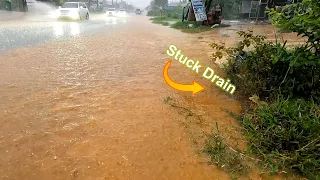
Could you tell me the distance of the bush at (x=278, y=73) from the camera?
391cm

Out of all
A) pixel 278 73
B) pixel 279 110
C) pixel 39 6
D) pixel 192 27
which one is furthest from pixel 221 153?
pixel 39 6

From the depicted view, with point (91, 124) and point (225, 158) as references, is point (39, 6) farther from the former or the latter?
point (225, 158)

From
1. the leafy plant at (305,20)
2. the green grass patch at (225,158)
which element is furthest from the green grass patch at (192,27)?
the green grass patch at (225,158)

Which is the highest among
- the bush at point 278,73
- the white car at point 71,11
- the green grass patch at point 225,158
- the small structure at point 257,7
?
the small structure at point 257,7

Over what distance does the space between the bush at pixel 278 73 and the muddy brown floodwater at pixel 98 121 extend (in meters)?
0.50

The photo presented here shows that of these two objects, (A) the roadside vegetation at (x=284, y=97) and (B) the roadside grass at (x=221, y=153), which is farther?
(A) the roadside vegetation at (x=284, y=97)

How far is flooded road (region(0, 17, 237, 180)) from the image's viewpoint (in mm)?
2809

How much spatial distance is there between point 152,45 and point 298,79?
6722 millimetres

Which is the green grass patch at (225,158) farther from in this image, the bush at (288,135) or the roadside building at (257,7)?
the roadside building at (257,7)

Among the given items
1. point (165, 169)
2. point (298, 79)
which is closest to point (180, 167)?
point (165, 169)

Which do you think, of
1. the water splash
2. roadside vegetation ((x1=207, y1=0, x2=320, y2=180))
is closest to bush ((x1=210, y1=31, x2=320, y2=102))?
roadside vegetation ((x1=207, y1=0, x2=320, y2=180))

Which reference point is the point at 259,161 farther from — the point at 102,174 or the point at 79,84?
the point at 79,84

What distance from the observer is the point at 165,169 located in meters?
2.86

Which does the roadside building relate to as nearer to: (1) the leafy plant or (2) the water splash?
(1) the leafy plant
